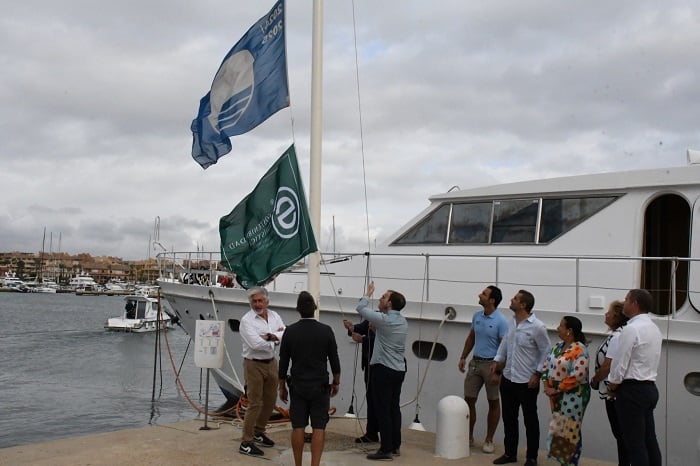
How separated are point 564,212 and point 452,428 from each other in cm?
402

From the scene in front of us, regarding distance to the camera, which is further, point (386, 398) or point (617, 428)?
point (386, 398)

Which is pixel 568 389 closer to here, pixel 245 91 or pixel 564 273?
pixel 564 273

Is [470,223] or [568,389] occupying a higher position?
[470,223]

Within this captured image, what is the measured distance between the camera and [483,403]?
8547 millimetres

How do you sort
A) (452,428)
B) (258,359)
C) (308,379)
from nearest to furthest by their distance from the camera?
(308,379) < (452,428) < (258,359)

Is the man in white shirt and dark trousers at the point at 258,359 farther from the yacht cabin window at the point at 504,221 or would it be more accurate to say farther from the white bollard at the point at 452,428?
the yacht cabin window at the point at 504,221

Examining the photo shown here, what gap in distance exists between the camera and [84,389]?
65.8 ft

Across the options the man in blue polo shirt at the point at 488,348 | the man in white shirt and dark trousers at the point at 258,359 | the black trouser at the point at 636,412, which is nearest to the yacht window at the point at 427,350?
the man in blue polo shirt at the point at 488,348

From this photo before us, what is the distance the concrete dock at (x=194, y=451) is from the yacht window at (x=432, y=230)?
3.43m

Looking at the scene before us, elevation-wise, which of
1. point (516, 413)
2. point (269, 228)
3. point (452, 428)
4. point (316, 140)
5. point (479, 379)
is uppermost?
point (316, 140)

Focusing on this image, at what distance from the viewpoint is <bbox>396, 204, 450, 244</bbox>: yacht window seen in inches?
409

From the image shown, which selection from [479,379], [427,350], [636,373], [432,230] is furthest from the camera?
[432,230]

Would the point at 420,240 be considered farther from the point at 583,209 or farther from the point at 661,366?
the point at 661,366

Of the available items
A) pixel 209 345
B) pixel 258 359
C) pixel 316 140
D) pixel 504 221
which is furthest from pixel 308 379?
pixel 504 221
